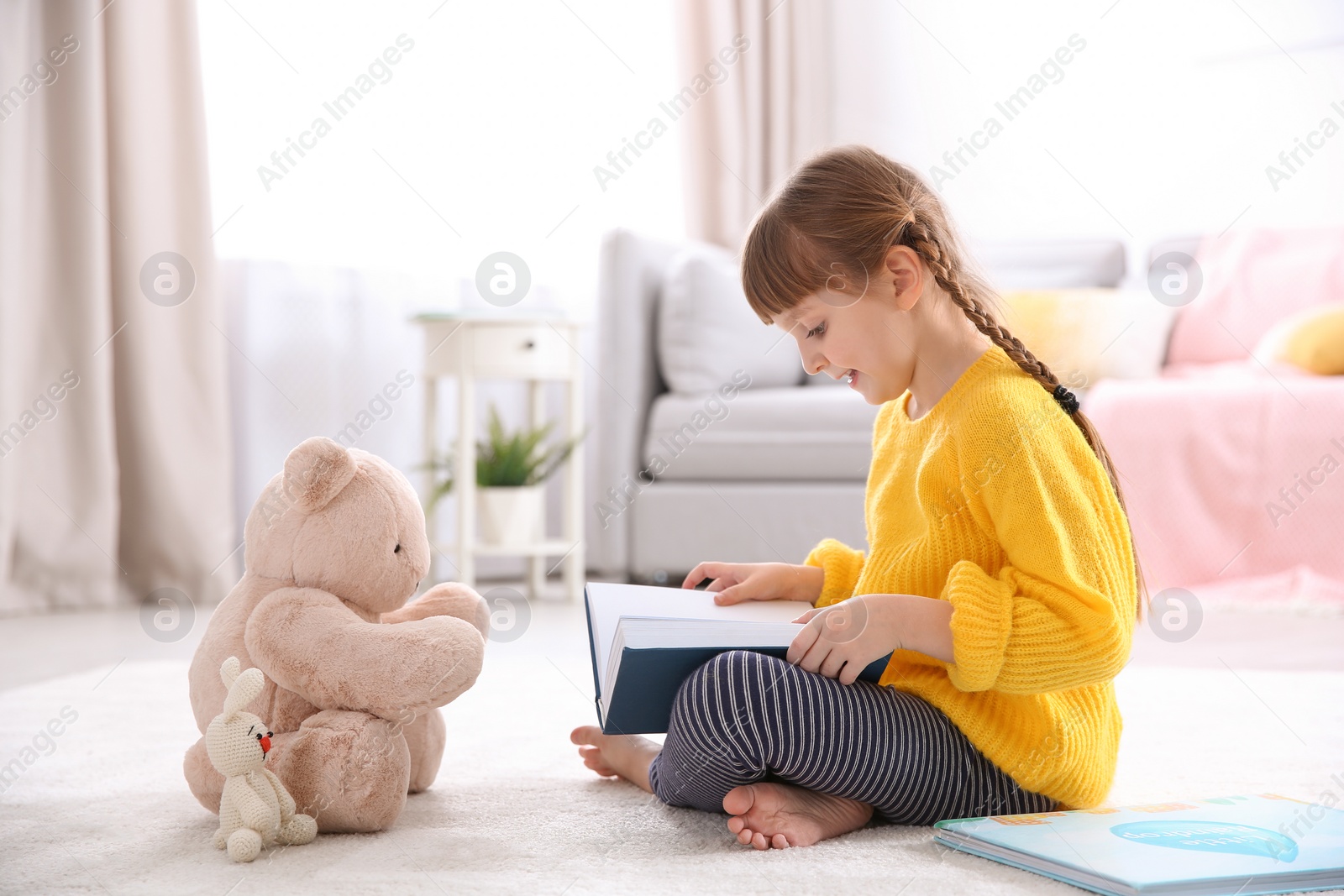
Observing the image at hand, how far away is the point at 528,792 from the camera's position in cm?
106

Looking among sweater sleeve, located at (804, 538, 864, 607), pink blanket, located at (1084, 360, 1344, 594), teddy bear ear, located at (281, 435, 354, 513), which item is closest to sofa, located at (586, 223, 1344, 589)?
pink blanket, located at (1084, 360, 1344, 594)

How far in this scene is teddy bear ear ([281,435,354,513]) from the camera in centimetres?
90

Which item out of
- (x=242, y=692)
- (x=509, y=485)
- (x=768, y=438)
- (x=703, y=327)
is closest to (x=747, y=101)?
(x=703, y=327)

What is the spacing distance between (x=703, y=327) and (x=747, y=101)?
1.17 meters

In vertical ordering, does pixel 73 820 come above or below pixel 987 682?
below

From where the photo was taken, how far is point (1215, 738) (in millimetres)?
1260

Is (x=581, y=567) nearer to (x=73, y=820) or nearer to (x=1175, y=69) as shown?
(x=73, y=820)

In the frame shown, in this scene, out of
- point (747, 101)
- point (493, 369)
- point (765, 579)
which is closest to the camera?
point (765, 579)

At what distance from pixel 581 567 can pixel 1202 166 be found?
2.18 metres

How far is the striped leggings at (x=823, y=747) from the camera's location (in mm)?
843

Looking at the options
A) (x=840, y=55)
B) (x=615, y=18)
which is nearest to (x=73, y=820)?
(x=615, y=18)

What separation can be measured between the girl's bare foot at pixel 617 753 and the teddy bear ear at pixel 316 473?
0.34 metres

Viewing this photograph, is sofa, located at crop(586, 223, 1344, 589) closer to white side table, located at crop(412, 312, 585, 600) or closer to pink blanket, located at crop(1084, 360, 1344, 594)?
pink blanket, located at crop(1084, 360, 1344, 594)

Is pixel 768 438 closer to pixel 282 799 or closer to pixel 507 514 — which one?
pixel 507 514
